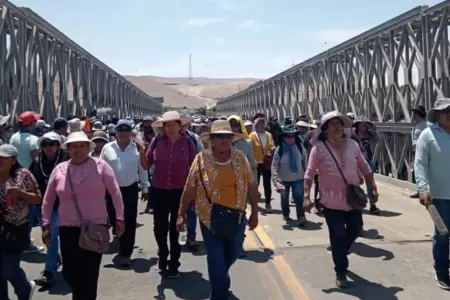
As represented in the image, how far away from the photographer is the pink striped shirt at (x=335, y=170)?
17.9ft

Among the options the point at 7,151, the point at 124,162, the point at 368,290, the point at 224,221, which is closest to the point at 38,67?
the point at 124,162

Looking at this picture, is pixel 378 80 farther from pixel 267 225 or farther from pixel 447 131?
pixel 447 131

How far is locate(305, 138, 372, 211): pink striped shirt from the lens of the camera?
5.44 meters

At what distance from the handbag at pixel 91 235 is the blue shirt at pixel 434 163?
297cm

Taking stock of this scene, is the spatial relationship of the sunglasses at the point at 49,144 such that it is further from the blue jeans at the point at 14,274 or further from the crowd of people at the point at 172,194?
the blue jeans at the point at 14,274

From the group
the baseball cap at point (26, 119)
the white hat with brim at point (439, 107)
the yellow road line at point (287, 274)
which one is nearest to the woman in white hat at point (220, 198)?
the yellow road line at point (287, 274)

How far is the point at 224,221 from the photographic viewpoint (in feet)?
14.8

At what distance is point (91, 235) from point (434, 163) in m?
3.28

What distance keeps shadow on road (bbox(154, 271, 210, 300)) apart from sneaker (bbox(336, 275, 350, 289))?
1310 mm

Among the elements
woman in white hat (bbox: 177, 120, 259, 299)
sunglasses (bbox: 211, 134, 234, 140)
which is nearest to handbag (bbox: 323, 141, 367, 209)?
woman in white hat (bbox: 177, 120, 259, 299)

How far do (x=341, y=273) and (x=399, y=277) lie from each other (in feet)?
2.36

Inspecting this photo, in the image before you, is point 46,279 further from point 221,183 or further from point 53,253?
point 221,183

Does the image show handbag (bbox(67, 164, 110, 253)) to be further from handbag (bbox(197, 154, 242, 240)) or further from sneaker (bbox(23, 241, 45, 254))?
sneaker (bbox(23, 241, 45, 254))

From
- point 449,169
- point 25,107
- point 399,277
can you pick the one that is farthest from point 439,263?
point 25,107
